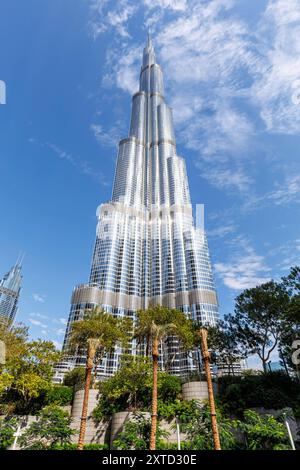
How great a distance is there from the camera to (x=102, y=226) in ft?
400

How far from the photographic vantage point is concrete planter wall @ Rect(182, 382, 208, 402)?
25.5 metres

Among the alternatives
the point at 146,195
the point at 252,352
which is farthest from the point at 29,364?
the point at 146,195

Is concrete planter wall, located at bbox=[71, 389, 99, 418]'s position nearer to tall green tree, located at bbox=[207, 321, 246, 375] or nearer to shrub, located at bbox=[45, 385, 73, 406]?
shrub, located at bbox=[45, 385, 73, 406]

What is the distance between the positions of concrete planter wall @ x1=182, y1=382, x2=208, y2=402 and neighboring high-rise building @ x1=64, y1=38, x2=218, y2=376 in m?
60.6

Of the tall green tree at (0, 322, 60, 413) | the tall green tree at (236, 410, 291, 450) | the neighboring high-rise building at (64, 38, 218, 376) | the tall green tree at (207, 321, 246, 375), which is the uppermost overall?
the neighboring high-rise building at (64, 38, 218, 376)

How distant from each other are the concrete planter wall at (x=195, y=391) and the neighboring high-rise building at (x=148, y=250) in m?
60.6

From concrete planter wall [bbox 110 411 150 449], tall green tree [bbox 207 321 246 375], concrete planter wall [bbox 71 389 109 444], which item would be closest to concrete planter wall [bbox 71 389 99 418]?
concrete planter wall [bbox 71 389 109 444]

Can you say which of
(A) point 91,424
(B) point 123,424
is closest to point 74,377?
(A) point 91,424

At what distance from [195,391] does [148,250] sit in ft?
332

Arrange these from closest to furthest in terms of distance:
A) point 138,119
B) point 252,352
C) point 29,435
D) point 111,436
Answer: point 29,435, point 111,436, point 252,352, point 138,119

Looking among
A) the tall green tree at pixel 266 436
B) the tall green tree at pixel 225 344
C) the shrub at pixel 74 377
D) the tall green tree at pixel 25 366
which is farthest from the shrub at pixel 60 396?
the tall green tree at pixel 225 344

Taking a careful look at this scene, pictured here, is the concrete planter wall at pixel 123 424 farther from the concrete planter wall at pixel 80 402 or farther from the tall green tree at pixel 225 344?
the tall green tree at pixel 225 344
